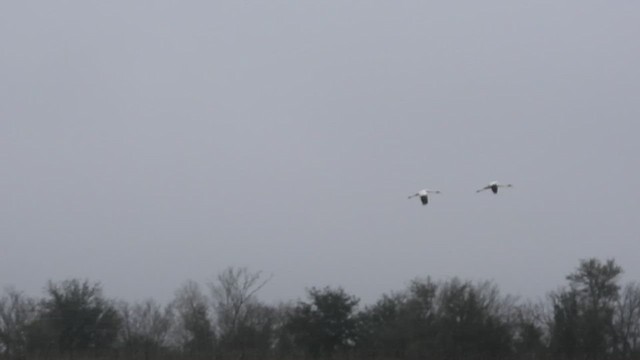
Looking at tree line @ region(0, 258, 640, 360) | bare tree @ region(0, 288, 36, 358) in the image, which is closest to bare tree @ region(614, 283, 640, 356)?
tree line @ region(0, 258, 640, 360)

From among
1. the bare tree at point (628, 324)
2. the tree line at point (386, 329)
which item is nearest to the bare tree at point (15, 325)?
the tree line at point (386, 329)

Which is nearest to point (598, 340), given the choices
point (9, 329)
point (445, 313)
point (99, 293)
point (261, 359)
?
point (445, 313)

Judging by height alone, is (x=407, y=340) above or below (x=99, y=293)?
below

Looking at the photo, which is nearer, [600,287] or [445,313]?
[445,313]

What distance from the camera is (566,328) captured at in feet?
179

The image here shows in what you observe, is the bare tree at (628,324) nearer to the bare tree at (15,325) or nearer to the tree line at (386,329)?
the tree line at (386,329)

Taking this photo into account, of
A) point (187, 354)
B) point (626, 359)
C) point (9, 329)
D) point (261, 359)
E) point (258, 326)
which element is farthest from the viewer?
point (258, 326)

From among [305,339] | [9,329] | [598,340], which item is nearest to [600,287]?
[598,340]

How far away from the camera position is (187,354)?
50.3 meters

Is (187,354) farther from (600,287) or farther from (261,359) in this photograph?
(600,287)

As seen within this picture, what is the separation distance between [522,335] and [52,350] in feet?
72.9

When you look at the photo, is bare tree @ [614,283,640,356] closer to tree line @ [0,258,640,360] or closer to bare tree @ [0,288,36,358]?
tree line @ [0,258,640,360]

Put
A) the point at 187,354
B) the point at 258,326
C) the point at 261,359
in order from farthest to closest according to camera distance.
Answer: the point at 258,326 < the point at 187,354 < the point at 261,359

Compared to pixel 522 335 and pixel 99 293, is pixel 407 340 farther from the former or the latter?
pixel 99 293
